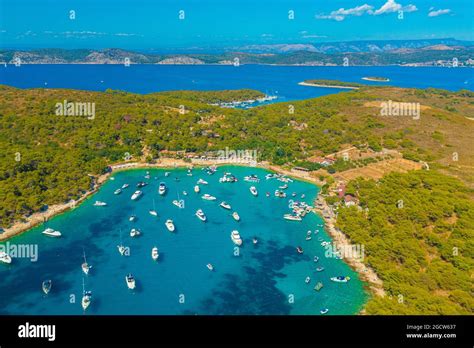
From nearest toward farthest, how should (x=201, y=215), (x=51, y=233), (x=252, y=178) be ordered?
1. (x=51, y=233)
2. (x=201, y=215)
3. (x=252, y=178)

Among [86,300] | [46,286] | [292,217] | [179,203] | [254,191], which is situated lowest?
[86,300]

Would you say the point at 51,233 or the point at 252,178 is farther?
the point at 252,178

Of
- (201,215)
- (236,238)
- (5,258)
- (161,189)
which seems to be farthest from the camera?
(161,189)

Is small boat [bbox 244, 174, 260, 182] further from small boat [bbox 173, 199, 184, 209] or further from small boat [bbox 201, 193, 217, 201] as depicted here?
small boat [bbox 173, 199, 184, 209]

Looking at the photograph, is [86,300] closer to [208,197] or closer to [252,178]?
[208,197]

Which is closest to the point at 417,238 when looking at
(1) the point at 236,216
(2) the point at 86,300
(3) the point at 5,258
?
(1) the point at 236,216

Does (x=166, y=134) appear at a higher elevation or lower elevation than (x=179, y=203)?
higher
